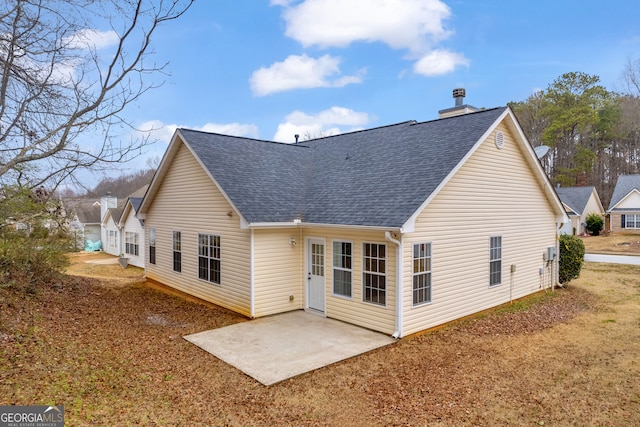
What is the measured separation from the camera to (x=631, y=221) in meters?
35.9

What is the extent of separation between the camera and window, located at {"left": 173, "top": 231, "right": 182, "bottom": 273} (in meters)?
13.1

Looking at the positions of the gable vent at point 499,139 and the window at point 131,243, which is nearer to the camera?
the gable vent at point 499,139

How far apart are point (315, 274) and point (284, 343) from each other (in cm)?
269

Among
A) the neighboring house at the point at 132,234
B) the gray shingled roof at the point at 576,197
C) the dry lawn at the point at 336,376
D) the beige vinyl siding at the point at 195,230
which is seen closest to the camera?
the dry lawn at the point at 336,376

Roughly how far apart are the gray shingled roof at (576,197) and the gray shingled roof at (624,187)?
2.08m

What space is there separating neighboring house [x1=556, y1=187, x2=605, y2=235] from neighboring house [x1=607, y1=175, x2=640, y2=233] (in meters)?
2.00

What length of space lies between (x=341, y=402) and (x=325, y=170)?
27.9 feet

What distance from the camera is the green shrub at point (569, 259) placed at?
14055 millimetres

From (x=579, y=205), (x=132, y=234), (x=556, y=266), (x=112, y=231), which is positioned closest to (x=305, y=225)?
(x=556, y=266)

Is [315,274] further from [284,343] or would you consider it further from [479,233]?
[479,233]

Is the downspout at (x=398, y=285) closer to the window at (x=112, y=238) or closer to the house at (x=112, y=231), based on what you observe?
the house at (x=112, y=231)

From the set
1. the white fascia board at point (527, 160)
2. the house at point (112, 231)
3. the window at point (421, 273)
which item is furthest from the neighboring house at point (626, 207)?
the house at point (112, 231)

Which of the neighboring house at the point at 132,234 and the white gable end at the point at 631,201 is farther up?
the white gable end at the point at 631,201

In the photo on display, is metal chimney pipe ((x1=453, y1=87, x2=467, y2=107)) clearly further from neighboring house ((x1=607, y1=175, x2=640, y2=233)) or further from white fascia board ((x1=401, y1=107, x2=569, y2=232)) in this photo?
neighboring house ((x1=607, y1=175, x2=640, y2=233))
